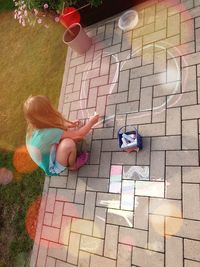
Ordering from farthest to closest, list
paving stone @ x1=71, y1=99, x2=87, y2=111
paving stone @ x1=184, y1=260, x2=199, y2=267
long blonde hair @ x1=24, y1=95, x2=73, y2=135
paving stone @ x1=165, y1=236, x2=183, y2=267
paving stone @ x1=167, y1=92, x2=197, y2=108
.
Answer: paving stone @ x1=71, y1=99, x2=87, y2=111 < paving stone @ x1=167, y1=92, x2=197, y2=108 < long blonde hair @ x1=24, y1=95, x2=73, y2=135 < paving stone @ x1=165, y1=236, x2=183, y2=267 < paving stone @ x1=184, y1=260, x2=199, y2=267

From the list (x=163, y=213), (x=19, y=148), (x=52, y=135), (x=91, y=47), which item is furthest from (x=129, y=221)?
(x=91, y=47)

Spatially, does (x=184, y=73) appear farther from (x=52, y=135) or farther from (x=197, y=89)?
(x=52, y=135)

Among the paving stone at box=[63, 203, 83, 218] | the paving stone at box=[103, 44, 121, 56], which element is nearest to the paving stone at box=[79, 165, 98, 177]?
the paving stone at box=[63, 203, 83, 218]

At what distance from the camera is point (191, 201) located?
373 centimetres

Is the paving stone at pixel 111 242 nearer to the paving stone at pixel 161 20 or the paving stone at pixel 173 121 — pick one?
the paving stone at pixel 173 121

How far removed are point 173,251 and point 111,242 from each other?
0.81 meters

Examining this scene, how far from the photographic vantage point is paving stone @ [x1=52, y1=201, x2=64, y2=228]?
4705mm

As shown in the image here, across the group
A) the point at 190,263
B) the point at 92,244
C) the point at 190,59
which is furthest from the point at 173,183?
the point at 190,59

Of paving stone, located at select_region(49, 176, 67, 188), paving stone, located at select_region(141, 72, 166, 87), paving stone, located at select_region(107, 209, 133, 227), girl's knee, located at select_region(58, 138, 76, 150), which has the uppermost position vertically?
paving stone, located at select_region(141, 72, 166, 87)

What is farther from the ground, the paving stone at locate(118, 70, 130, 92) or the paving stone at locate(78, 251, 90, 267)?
the paving stone at locate(118, 70, 130, 92)

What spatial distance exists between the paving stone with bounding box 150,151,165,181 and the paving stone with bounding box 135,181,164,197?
0.24ft

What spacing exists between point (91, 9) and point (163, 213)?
387 cm

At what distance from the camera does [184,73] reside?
14.9ft

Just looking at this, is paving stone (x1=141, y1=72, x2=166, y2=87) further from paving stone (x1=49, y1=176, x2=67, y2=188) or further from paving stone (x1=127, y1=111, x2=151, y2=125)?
paving stone (x1=49, y1=176, x2=67, y2=188)
